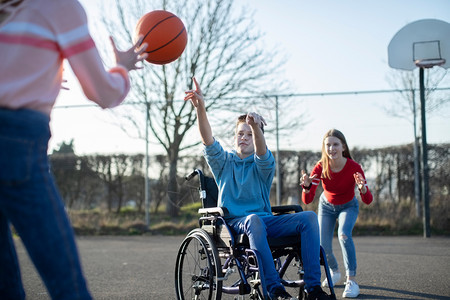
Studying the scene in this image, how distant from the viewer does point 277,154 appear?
988cm

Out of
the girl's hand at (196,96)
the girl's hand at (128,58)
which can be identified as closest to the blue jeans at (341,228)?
the girl's hand at (196,96)

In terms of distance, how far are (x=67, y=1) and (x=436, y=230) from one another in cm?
867

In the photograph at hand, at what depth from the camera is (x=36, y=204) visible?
1.62m

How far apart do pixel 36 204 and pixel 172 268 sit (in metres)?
4.64

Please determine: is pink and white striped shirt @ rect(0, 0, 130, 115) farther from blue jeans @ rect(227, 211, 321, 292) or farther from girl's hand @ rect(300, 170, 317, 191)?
girl's hand @ rect(300, 170, 317, 191)

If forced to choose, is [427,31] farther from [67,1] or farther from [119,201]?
[67,1]

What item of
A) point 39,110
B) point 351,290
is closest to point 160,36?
point 39,110

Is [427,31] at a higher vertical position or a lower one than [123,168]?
higher

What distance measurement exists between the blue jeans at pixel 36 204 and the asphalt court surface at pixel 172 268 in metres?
2.90

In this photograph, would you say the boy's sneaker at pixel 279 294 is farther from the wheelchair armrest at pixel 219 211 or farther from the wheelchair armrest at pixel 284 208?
the wheelchair armrest at pixel 284 208

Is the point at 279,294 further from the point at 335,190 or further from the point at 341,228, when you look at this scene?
the point at 335,190

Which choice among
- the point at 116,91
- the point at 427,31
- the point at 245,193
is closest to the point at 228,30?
the point at 427,31

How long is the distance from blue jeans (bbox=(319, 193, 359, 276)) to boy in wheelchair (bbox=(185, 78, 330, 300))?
1192 millimetres

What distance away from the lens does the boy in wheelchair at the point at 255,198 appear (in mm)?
3217
